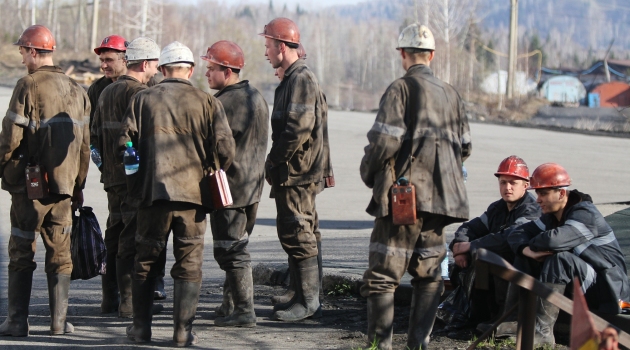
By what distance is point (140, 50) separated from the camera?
22.8 ft

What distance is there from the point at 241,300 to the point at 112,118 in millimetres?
1699

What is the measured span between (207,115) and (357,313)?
2111mm

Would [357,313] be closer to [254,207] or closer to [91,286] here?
[254,207]

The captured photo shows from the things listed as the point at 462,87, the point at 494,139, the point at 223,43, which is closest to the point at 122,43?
the point at 223,43

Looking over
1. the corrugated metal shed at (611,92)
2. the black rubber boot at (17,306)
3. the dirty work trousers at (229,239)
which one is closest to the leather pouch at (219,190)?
the dirty work trousers at (229,239)

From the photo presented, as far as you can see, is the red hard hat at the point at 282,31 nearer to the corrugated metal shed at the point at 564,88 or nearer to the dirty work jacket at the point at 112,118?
the dirty work jacket at the point at 112,118

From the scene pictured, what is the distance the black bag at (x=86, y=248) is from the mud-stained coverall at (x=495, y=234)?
8.94ft

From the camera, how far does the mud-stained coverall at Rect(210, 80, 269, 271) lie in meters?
6.61

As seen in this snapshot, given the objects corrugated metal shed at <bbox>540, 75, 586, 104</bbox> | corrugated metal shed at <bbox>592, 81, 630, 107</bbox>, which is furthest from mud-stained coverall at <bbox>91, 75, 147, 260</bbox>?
corrugated metal shed at <bbox>540, 75, 586, 104</bbox>

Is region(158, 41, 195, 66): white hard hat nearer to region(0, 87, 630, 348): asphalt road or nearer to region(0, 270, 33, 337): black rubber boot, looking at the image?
region(0, 270, 33, 337): black rubber boot

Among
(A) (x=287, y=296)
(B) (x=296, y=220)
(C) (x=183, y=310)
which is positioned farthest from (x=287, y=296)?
(C) (x=183, y=310)

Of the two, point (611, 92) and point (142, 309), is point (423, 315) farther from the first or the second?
point (611, 92)

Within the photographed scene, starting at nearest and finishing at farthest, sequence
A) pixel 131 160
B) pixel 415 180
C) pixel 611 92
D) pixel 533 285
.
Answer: pixel 533 285, pixel 415 180, pixel 131 160, pixel 611 92

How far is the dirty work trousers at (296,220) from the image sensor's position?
6918 mm
